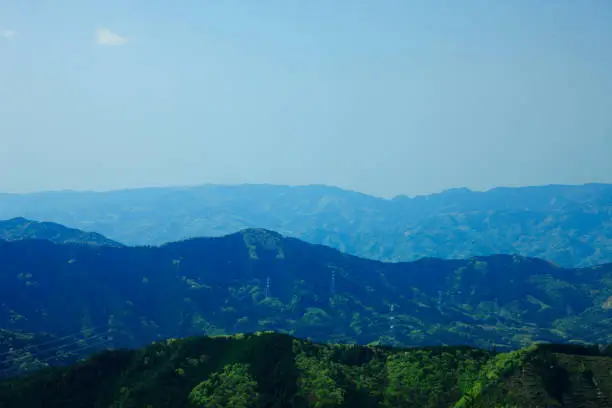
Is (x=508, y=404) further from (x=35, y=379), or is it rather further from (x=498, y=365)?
(x=35, y=379)

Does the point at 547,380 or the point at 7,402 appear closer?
the point at 547,380

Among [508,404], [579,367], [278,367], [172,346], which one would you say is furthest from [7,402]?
[579,367]

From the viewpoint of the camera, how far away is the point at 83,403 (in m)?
115

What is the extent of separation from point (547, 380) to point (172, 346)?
66.9m

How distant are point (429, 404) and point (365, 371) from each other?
15488mm

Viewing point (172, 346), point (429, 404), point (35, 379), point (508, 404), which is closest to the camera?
point (508, 404)

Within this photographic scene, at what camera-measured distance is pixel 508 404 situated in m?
95.5

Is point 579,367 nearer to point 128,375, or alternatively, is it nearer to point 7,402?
point 128,375

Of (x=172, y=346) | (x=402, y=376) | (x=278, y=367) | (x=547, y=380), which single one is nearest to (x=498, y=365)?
(x=547, y=380)

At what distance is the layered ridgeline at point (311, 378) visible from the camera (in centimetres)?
9950

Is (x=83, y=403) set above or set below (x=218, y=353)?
below

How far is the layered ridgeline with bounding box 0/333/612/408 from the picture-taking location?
99.5m

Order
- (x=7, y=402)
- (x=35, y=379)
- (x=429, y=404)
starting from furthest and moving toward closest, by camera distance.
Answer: (x=35, y=379)
(x=7, y=402)
(x=429, y=404)

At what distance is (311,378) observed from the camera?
112750 mm
